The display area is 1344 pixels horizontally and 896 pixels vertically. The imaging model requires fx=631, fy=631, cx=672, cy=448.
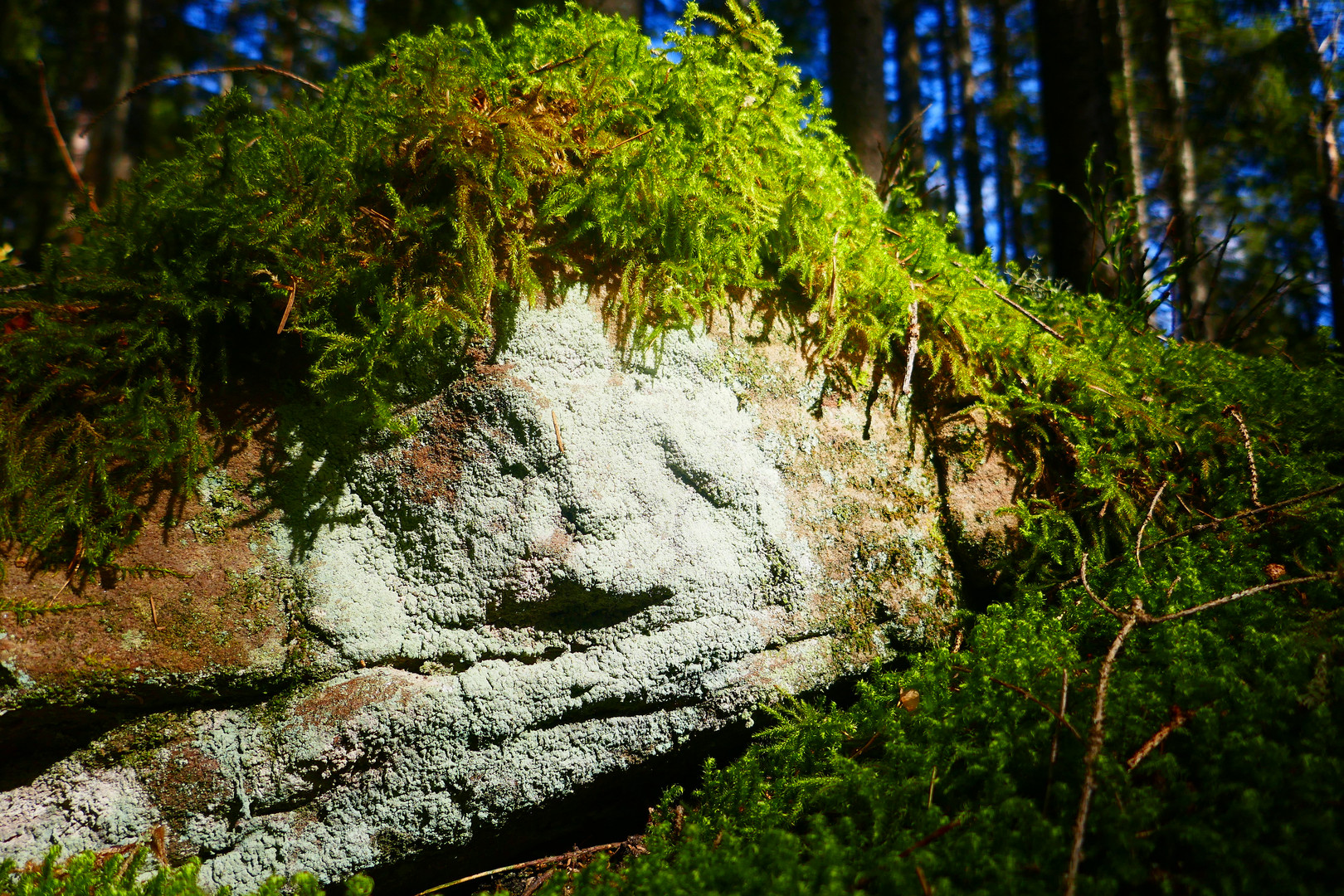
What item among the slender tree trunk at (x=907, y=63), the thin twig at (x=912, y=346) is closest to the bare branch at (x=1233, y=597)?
the thin twig at (x=912, y=346)

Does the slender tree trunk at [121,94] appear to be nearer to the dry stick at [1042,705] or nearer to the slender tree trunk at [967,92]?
the dry stick at [1042,705]

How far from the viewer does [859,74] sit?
5359 mm

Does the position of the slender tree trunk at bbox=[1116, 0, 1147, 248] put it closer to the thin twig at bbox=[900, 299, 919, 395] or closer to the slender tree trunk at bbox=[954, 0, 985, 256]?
the thin twig at bbox=[900, 299, 919, 395]

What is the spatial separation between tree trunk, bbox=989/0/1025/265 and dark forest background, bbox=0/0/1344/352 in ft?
1.54

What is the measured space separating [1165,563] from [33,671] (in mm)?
3069

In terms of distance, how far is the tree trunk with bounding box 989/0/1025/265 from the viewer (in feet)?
A: 45.0

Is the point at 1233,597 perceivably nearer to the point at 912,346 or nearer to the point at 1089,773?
the point at 1089,773

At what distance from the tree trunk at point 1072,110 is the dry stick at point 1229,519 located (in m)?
2.39

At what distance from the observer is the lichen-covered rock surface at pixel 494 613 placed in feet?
5.16

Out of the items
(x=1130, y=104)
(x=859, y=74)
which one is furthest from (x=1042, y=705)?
(x=1130, y=104)

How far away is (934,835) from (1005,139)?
21455 mm

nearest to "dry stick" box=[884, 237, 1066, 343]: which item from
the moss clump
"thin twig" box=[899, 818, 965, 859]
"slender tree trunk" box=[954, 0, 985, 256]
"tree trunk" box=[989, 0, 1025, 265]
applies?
the moss clump

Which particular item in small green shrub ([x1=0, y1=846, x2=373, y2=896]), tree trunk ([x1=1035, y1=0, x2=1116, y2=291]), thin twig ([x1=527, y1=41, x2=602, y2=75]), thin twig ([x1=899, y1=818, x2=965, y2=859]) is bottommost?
small green shrub ([x1=0, y1=846, x2=373, y2=896])

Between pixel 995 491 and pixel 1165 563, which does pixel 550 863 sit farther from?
pixel 1165 563
